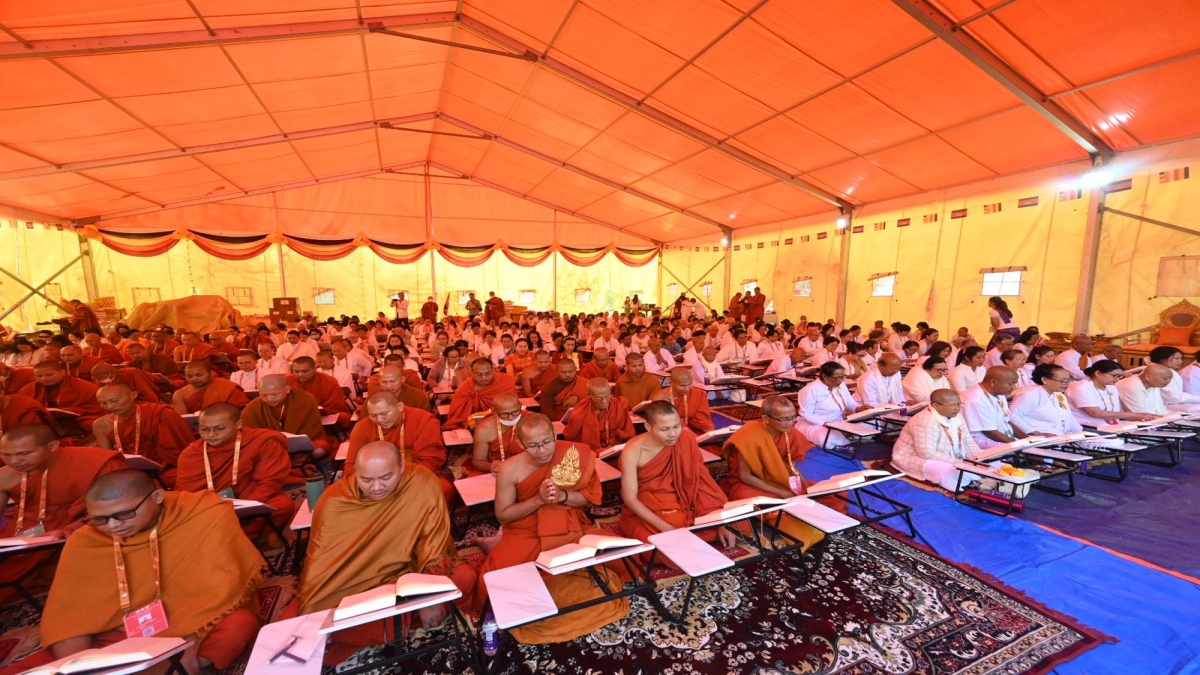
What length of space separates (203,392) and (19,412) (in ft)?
5.14

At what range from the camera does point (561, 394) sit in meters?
7.03

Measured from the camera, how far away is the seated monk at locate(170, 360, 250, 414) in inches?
235

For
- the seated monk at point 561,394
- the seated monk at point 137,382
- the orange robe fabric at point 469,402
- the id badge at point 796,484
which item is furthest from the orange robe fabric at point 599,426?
the seated monk at point 137,382

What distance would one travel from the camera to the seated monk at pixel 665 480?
394 centimetres

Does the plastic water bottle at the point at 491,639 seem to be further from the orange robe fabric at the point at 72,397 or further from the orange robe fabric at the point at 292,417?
the orange robe fabric at the point at 72,397

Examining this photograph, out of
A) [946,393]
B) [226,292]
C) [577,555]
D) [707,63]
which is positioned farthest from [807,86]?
[226,292]

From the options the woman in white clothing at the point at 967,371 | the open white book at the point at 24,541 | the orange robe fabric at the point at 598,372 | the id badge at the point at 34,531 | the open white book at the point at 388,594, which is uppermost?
the woman in white clothing at the point at 967,371

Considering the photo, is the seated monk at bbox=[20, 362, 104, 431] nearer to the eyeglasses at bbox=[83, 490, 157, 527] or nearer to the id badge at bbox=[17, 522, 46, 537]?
the id badge at bbox=[17, 522, 46, 537]

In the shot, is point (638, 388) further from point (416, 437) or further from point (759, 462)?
point (416, 437)

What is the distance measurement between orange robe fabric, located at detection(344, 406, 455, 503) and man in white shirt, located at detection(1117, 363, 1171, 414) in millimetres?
9088

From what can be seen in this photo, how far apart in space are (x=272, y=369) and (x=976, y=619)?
10622 mm

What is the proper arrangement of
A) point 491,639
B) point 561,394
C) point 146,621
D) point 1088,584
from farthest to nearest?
point 561,394 → point 1088,584 → point 491,639 → point 146,621

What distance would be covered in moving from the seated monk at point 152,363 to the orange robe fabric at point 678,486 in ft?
29.2

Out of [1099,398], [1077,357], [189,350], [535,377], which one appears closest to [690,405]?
[535,377]
